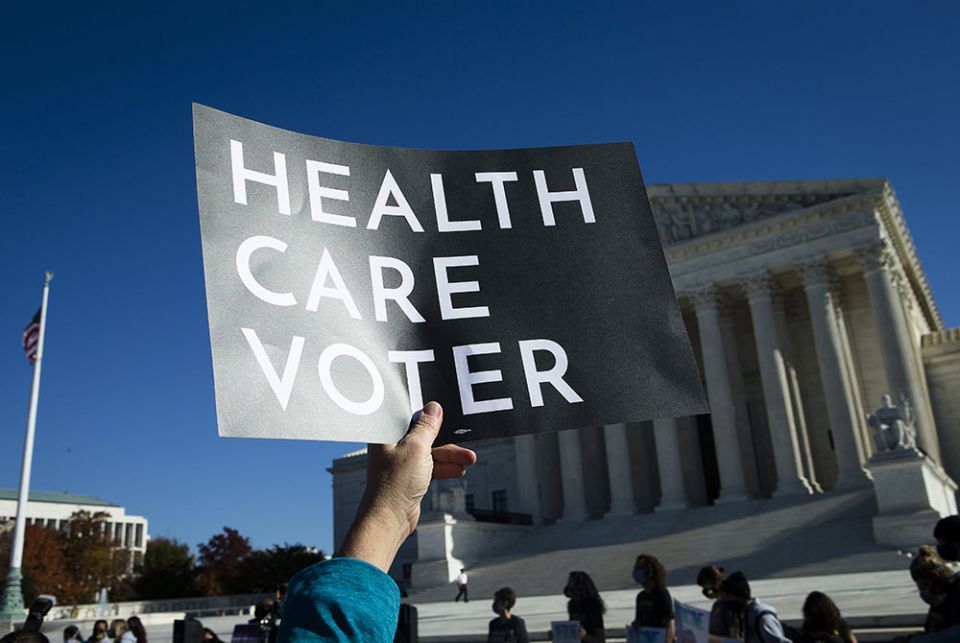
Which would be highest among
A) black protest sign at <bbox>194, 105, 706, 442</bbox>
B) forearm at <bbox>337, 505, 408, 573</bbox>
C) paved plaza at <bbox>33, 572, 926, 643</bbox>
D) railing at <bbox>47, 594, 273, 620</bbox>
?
black protest sign at <bbox>194, 105, 706, 442</bbox>

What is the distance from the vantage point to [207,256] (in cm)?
232

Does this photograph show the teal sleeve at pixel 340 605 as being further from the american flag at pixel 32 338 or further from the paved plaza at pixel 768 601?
the american flag at pixel 32 338

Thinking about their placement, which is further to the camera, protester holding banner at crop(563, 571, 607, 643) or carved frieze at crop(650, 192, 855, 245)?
carved frieze at crop(650, 192, 855, 245)

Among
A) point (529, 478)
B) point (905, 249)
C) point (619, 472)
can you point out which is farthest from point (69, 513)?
point (905, 249)

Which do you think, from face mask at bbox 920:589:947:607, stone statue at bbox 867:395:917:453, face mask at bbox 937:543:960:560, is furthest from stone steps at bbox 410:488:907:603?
face mask at bbox 937:543:960:560

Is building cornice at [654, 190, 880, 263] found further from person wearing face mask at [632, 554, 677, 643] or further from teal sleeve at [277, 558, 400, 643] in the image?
teal sleeve at [277, 558, 400, 643]

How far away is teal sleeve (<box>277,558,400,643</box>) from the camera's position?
4.73ft

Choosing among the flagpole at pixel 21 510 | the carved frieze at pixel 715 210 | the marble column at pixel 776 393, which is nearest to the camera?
the flagpole at pixel 21 510

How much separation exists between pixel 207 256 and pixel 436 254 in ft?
2.51

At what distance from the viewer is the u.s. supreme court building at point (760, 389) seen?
3588 cm

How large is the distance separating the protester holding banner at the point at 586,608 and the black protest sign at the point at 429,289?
23.1 feet

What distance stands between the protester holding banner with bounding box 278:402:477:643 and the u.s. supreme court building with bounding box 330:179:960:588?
1242 inches

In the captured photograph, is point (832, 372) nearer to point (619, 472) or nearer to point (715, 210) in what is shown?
point (715, 210)

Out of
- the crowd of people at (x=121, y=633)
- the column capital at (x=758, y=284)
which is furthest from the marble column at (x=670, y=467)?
the crowd of people at (x=121, y=633)
